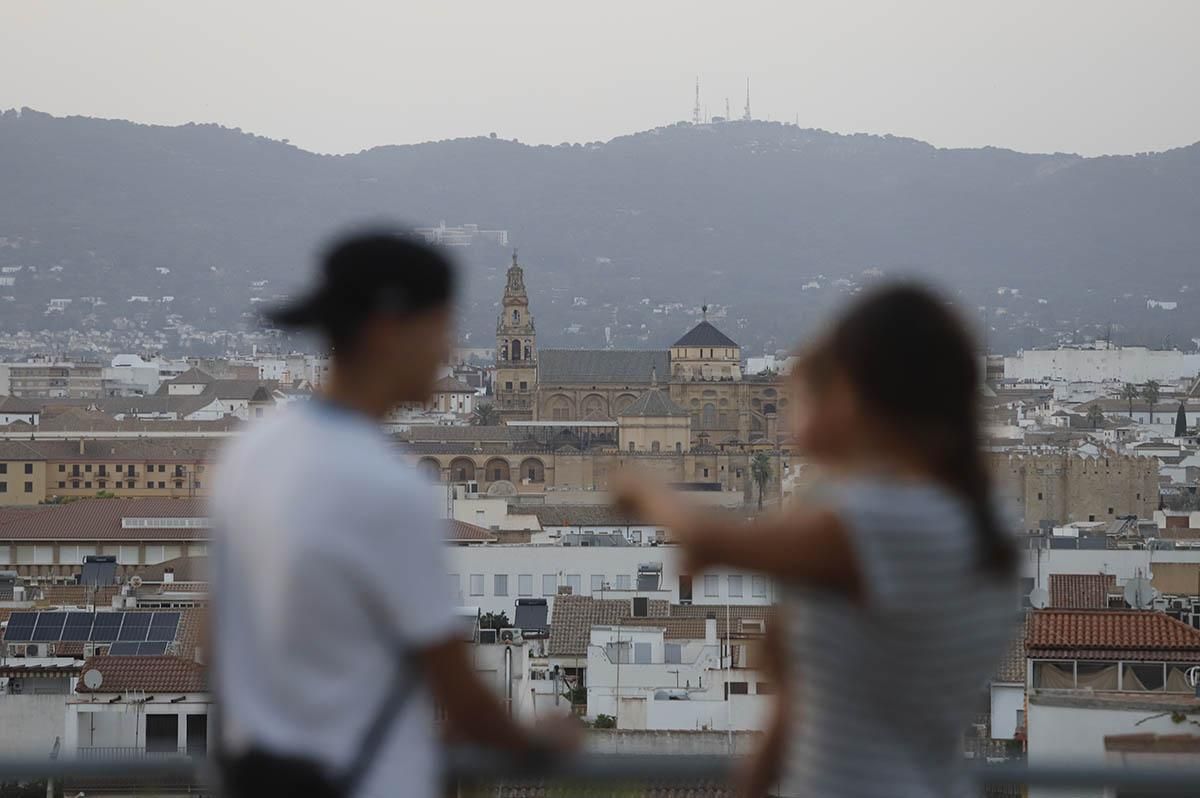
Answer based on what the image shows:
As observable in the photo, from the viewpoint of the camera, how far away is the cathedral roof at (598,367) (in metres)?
87.1

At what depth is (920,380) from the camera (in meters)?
2.49

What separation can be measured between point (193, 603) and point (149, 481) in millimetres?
36600

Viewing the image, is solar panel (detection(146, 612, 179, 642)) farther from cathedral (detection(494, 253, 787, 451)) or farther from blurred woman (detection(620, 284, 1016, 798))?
cathedral (detection(494, 253, 787, 451))

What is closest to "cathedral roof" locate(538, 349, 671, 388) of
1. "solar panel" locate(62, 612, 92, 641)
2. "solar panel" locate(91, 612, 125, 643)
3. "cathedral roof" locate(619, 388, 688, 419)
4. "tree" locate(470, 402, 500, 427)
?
"tree" locate(470, 402, 500, 427)

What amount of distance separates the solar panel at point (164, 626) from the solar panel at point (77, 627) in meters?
0.64

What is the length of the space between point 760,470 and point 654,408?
6.79 m

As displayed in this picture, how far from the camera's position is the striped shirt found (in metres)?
2.42

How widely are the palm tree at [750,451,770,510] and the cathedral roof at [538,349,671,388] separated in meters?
17.1

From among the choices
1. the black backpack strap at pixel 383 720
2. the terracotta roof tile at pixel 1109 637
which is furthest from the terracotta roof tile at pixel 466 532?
the black backpack strap at pixel 383 720

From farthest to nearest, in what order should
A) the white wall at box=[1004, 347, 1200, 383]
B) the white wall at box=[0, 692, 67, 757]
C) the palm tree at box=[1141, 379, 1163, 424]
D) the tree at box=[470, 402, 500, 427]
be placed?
the white wall at box=[1004, 347, 1200, 383], the palm tree at box=[1141, 379, 1163, 424], the tree at box=[470, 402, 500, 427], the white wall at box=[0, 692, 67, 757]

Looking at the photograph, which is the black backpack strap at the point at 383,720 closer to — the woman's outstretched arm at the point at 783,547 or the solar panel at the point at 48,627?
the woman's outstretched arm at the point at 783,547

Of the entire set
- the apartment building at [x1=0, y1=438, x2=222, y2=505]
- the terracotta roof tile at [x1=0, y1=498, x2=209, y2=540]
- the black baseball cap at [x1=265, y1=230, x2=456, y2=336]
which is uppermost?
the black baseball cap at [x1=265, y1=230, x2=456, y2=336]

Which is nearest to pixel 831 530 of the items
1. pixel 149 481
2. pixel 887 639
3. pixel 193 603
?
pixel 887 639

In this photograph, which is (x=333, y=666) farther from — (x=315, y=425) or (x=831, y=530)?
(x=831, y=530)
